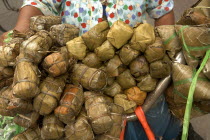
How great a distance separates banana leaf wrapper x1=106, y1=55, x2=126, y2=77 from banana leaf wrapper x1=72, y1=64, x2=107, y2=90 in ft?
0.14

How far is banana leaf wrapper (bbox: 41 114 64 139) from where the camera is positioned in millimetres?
982

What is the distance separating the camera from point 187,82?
1075 mm

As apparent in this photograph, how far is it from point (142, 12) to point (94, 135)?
1.16m

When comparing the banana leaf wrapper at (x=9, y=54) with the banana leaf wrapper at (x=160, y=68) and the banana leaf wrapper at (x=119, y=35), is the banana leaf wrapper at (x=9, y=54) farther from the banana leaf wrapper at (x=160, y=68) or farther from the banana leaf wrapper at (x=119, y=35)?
the banana leaf wrapper at (x=160, y=68)

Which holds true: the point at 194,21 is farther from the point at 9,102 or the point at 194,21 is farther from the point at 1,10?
the point at 1,10

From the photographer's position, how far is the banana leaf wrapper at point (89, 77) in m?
1.04

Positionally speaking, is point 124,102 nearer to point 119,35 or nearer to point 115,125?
point 115,125

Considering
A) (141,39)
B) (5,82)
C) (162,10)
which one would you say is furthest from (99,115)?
(162,10)

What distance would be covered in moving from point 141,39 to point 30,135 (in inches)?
29.3

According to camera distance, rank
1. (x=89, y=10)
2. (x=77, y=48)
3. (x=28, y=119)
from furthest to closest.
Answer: (x=89, y=10), (x=77, y=48), (x=28, y=119)

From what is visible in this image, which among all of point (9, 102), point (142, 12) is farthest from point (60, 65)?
point (142, 12)

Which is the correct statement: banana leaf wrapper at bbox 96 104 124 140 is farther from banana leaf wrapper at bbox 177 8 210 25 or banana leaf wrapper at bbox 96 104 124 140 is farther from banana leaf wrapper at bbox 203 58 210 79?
banana leaf wrapper at bbox 177 8 210 25

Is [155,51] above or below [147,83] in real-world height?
above

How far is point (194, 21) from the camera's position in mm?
1184
